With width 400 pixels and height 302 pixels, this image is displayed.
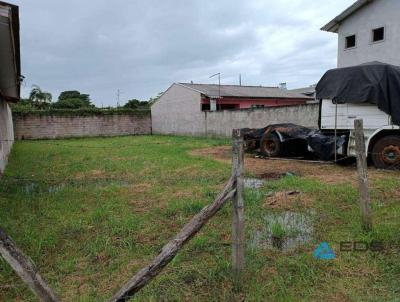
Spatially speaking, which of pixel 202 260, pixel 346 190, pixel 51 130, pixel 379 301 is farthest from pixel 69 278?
pixel 51 130

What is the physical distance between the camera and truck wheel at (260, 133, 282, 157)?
10.4 m

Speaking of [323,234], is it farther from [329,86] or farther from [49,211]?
[329,86]

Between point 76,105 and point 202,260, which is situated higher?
point 76,105

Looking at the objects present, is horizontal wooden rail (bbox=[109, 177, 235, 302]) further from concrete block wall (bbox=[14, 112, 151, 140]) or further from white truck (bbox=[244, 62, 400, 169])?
concrete block wall (bbox=[14, 112, 151, 140])

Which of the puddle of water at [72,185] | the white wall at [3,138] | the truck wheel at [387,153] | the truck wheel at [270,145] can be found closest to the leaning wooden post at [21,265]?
the puddle of water at [72,185]

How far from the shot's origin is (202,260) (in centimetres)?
322

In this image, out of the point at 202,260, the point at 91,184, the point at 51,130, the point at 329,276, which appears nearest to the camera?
the point at 329,276

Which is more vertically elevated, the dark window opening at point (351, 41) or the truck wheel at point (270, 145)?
the dark window opening at point (351, 41)

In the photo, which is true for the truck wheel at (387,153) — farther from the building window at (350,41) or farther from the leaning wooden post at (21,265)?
the building window at (350,41)

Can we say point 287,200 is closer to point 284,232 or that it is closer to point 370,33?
point 284,232

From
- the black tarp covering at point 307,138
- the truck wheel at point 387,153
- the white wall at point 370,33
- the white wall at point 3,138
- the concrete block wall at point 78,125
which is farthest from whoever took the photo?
the concrete block wall at point 78,125

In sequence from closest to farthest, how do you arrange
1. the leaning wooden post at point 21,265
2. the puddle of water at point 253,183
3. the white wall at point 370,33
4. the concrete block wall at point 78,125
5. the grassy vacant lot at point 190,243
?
the leaning wooden post at point 21,265
the grassy vacant lot at point 190,243
the puddle of water at point 253,183
the white wall at point 370,33
the concrete block wall at point 78,125

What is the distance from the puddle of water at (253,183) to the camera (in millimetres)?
6517

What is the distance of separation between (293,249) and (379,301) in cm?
104
